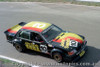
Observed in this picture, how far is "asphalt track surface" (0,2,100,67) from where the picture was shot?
7869 mm

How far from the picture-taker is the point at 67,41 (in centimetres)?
733

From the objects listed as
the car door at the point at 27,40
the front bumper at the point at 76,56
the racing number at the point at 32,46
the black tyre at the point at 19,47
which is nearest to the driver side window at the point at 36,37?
the car door at the point at 27,40

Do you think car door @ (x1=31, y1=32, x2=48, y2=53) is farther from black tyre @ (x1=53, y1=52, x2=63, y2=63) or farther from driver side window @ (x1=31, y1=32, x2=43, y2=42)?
black tyre @ (x1=53, y1=52, x2=63, y2=63)

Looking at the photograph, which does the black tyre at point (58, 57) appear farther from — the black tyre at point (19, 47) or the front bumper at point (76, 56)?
the black tyre at point (19, 47)

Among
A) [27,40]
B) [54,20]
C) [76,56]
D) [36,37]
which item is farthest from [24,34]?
[54,20]

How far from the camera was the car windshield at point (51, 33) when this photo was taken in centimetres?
762

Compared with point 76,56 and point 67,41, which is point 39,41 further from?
point 76,56

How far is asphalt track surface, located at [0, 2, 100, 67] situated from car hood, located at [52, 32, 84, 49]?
0.82m

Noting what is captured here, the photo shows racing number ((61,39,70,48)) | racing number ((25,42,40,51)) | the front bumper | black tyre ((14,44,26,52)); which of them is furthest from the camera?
black tyre ((14,44,26,52))

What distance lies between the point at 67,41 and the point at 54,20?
5.31 m

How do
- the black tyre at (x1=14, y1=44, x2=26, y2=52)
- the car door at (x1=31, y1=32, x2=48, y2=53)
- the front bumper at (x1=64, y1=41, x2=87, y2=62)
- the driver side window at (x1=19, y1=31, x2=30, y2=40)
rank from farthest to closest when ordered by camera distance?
the black tyre at (x1=14, y1=44, x2=26, y2=52) → the driver side window at (x1=19, y1=31, x2=30, y2=40) → the car door at (x1=31, y1=32, x2=48, y2=53) → the front bumper at (x1=64, y1=41, x2=87, y2=62)

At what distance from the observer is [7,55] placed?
8367 millimetres

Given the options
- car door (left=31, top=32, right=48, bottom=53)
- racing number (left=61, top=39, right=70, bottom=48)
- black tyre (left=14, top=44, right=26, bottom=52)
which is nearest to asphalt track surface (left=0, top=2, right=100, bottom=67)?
black tyre (left=14, top=44, right=26, bottom=52)

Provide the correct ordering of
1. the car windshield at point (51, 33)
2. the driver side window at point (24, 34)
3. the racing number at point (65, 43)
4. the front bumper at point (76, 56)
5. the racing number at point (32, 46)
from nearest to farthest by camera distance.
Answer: the front bumper at point (76, 56), the racing number at point (65, 43), the car windshield at point (51, 33), the racing number at point (32, 46), the driver side window at point (24, 34)
